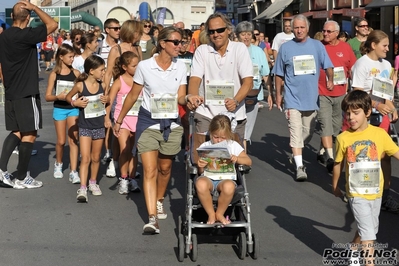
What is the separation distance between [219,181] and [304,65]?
3486mm

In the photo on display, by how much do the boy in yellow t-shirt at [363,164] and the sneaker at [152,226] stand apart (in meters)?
1.78

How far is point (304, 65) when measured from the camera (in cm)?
955

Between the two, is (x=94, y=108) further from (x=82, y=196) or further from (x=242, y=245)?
(x=242, y=245)

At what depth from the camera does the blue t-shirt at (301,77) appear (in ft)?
31.5

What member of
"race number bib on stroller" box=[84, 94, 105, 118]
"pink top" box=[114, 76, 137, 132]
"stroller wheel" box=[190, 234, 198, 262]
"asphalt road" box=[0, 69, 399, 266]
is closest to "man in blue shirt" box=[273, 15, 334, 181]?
"asphalt road" box=[0, 69, 399, 266]

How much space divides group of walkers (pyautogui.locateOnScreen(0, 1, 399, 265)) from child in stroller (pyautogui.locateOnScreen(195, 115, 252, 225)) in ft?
0.04

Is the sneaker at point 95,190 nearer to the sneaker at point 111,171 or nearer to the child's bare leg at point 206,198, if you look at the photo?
the sneaker at point 111,171

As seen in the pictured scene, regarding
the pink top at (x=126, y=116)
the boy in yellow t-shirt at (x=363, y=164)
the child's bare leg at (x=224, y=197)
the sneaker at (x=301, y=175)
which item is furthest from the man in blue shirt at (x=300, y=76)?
the boy in yellow t-shirt at (x=363, y=164)

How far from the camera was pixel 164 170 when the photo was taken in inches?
291

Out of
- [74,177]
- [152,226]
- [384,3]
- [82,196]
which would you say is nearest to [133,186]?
[82,196]

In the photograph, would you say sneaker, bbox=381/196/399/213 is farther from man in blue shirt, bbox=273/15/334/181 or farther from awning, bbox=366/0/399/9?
awning, bbox=366/0/399/9

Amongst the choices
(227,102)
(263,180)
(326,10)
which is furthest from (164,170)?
(326,10)

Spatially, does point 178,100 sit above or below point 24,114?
above

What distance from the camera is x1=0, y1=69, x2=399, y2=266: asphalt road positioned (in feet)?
21.0
